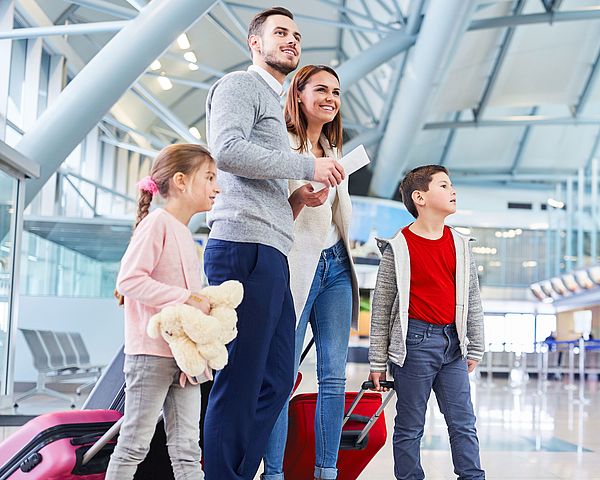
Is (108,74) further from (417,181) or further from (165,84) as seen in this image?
(165,84)

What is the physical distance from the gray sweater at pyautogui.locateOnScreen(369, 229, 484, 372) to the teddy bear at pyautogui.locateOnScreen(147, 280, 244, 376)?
3.91ft

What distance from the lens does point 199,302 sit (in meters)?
2.72

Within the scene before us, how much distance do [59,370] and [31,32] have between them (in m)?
3.99

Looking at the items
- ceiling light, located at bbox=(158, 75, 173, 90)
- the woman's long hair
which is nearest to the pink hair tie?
the woman's long hair

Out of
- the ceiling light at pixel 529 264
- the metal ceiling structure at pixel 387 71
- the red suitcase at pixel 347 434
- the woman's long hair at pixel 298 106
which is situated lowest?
the red suitcase at pixel 347 434

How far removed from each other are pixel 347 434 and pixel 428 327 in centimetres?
59

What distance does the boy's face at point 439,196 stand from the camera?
3.85 meters

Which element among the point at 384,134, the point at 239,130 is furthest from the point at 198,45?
the point at 239,130

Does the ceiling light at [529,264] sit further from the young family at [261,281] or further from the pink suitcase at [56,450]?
the pink suitcase at [56,450]

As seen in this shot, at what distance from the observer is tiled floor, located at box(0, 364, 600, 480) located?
192 inches

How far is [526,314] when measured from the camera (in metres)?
38.9

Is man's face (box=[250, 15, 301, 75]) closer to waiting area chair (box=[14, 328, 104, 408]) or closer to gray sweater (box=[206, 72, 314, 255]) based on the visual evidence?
gray sweater (box=[206, 72, 314, 255])

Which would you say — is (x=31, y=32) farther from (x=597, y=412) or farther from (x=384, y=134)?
(x=384, y=134)

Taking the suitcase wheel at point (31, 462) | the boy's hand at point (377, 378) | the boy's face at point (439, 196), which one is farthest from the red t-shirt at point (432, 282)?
the suitcase wheel at point (31, 462)
